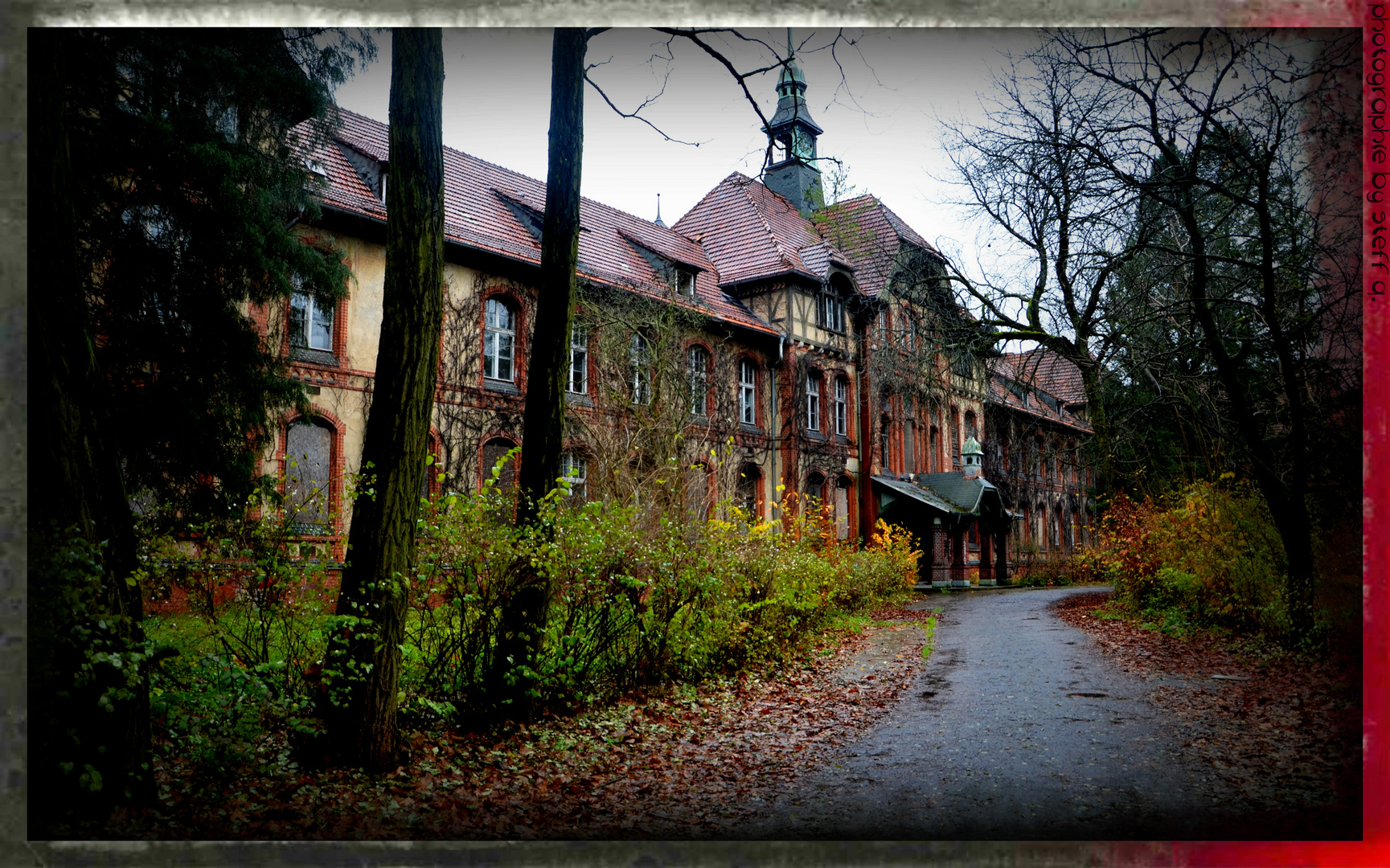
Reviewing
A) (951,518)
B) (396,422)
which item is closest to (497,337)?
(396,422)

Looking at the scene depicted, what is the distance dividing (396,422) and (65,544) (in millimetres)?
1739

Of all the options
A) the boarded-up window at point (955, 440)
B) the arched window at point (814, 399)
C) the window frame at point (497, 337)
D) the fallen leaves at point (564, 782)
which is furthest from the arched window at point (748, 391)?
the fallen leaves at point (564, 782)

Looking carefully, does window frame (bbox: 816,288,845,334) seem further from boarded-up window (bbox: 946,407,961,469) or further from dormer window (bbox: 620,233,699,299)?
boarded-up window (bbox: 946,407,961,469)

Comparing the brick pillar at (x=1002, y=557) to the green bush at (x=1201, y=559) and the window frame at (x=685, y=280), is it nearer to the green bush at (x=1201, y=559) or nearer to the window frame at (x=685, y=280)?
the green bush at (x=1201, y=559)

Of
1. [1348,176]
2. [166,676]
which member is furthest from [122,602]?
[1348,176]

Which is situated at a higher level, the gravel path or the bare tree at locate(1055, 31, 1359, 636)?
the bare tree at locate(1055, 31, 1359, 636)

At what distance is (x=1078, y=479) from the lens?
39938 millimetres

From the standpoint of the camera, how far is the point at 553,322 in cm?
688

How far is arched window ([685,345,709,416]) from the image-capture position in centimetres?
2008

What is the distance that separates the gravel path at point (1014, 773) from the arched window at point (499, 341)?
10.8 m

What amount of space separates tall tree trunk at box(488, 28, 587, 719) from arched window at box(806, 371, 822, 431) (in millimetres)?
17838

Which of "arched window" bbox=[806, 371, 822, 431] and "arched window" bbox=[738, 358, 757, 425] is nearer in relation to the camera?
"arched window" bbox=[738, 358, 757, 425]

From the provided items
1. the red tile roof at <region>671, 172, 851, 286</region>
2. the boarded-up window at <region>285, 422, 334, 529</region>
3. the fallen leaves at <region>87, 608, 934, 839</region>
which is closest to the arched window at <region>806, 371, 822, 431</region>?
the red tile roof at <region>671, 172, 851, 286</region>

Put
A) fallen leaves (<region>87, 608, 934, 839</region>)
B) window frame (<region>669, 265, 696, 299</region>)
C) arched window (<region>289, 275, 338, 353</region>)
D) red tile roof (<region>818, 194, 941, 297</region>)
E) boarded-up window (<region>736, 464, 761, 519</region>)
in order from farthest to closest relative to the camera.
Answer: red tile roof (<region>818, 194, 941, 297</region>), boarded-up window (<region>736, 464, 761, 519</region>), window frame (<region>669, 265, 696, 299</region>), arched window (<region>289, 275, 338, 353</region>), fallen leaves (<region>87, 608, 934, 839</region>)
